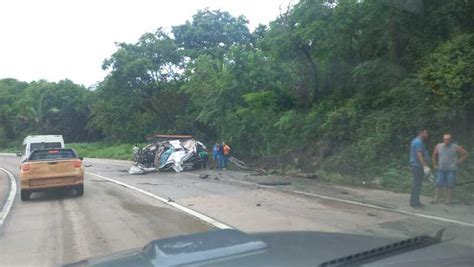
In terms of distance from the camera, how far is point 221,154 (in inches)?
1094

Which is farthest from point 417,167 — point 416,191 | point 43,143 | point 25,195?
point 43,143

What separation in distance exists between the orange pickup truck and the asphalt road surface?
0.41 metres

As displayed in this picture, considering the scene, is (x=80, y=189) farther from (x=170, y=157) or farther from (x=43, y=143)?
(x=43, y=143)

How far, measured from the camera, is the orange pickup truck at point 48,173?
52.0 ft

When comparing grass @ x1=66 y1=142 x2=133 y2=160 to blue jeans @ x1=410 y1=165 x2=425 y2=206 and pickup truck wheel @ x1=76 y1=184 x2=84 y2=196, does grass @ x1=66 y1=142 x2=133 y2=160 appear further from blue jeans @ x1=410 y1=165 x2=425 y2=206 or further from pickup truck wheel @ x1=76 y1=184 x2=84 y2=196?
blue jeans @ x1=410 y1=165 x2=425 y2=206

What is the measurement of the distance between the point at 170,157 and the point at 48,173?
11.8 metres

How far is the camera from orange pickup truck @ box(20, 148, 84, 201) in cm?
1586

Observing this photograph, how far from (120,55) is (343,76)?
1147 inches

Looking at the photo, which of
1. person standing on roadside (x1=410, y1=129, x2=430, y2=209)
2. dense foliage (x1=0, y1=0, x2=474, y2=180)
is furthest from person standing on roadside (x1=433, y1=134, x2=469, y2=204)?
dense foliage (x1=0, y1=0, x2=474, y2=180)

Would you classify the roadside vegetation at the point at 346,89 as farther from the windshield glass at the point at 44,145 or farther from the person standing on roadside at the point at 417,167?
the windshield glass at the point at 44,145

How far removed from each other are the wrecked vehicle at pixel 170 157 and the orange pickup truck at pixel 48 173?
10.3m

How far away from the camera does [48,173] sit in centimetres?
1598

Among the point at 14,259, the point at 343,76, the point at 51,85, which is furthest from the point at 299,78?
the point at 51,85

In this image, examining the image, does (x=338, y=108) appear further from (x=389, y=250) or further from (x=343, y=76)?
(x=389, y=250)
